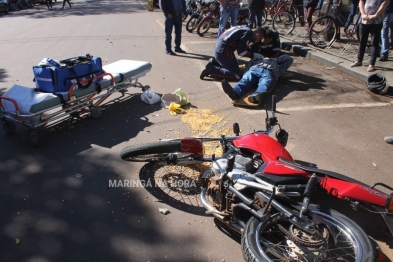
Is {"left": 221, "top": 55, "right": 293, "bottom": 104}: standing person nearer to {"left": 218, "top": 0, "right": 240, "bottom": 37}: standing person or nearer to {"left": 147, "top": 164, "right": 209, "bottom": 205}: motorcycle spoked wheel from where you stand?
{"left": 147, "top": 164, "right": 209, "bottom": 205}: motorcycle spoked wheel

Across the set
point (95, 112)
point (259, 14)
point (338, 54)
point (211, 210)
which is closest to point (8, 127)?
point (95, 112)

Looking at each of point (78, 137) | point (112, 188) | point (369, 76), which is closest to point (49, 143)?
point (78, 137)

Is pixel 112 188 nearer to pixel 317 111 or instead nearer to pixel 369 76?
pixel 317 111

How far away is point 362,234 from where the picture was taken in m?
2.37

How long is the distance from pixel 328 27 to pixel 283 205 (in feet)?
26.7

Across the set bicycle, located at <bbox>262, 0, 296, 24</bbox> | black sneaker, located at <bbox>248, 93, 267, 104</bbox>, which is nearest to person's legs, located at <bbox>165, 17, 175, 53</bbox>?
black sneaker, located at <bbox>248, 93, 267, 104</bbox>

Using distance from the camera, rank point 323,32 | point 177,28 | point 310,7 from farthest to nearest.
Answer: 1. point 310,7
2. point 323,32
3. point 177,28

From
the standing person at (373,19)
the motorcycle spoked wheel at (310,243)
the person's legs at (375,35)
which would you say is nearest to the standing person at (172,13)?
the standing person at (373,19)

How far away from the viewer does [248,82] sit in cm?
622

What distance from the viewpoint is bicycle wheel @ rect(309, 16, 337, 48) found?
930cm

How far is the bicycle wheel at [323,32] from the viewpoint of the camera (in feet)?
30.5

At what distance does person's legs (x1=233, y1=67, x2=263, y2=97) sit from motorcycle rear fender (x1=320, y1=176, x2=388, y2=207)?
3.38 m

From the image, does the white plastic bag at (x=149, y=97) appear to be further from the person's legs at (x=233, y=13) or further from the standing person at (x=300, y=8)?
the standing person at (x=300, y=8)

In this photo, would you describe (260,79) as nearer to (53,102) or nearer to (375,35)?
(375,35)
